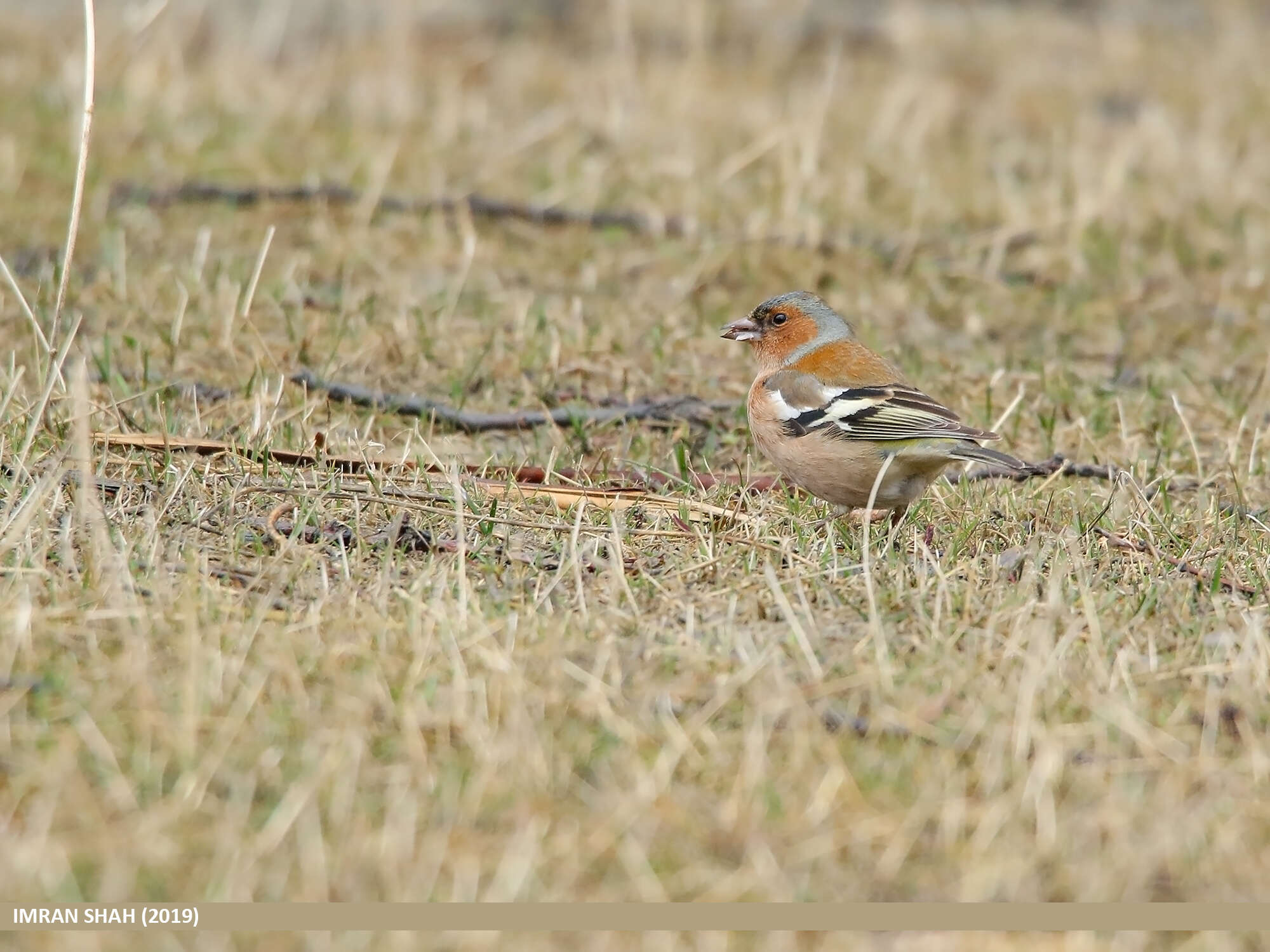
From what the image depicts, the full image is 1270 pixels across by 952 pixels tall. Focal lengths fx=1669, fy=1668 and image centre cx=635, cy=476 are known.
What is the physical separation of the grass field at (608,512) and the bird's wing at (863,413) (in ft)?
0.92

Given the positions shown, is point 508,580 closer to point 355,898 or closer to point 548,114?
point 355,898

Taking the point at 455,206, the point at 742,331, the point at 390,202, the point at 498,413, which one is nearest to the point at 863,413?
the point at 742,331

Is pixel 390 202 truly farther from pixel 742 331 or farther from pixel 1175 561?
pixel 1175 561

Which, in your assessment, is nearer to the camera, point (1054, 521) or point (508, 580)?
point (508, 580)

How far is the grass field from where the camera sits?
3.00 meters

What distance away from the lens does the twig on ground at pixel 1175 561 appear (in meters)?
4.38

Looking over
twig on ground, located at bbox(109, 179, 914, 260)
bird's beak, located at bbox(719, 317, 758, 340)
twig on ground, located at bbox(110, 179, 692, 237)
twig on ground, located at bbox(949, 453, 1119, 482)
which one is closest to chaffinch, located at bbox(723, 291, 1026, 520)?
bird's beak, located at bbox(719, 317, 758, 340)

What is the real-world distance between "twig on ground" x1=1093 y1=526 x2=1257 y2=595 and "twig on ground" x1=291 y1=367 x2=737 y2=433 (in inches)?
69.1

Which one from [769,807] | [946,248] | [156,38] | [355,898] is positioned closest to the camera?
[355,898]

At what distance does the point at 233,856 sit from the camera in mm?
2846

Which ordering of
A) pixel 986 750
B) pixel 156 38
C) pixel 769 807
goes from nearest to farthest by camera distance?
pixel 769 807, pixel 986 750, pixel 156 38

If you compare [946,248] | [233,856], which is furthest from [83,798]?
[946,248]

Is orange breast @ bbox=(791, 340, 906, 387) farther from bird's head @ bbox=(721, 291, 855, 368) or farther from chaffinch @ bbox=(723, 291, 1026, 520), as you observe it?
bird's head @ bbox=(721, 291, 855, 368)

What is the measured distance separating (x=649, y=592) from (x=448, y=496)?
0.83m
